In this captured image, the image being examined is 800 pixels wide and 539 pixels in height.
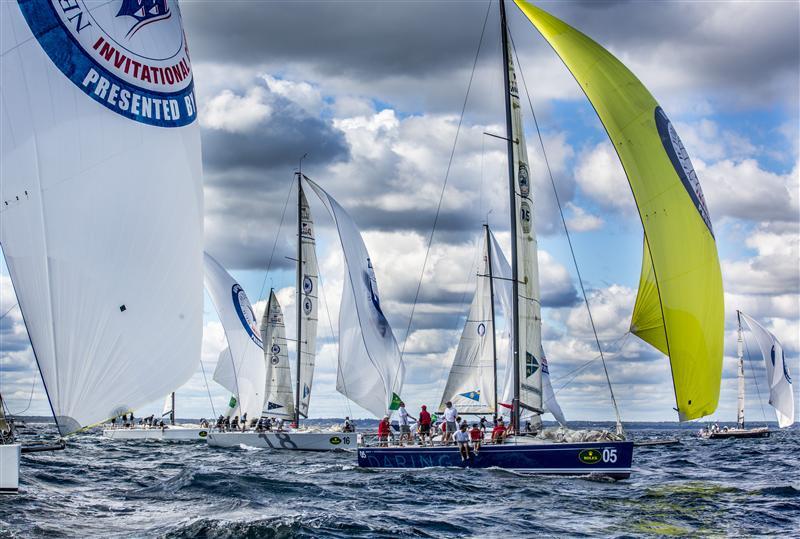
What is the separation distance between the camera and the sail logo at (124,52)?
13.9m

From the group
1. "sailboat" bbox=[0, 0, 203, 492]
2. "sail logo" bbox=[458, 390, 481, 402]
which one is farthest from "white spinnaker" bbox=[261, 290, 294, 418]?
"sailboat" bbox=[0, 0, 203, 492]

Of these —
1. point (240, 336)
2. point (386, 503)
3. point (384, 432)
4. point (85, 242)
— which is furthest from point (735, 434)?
point (85, 242)

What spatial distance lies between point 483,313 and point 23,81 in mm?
35344

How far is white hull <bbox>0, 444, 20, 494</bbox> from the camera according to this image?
18.4 m

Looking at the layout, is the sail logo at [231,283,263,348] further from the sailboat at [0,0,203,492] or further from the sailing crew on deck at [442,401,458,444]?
the sailboat at [0,0,203,492]

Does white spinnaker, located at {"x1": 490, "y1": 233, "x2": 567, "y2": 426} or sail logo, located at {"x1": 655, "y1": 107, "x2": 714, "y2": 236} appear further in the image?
white spinnaker, located at {"x1": 490, "y1": 233, "x2": 567, "y2": 426}

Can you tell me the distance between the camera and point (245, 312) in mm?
54344

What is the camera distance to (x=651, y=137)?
77.5 feet

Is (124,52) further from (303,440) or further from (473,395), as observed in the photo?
(473,395)

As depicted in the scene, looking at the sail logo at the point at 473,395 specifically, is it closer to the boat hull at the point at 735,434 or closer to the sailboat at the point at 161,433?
the sailboat at the point at 161,433

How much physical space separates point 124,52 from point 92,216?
2638 mm

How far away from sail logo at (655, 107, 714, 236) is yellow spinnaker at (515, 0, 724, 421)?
2 cm

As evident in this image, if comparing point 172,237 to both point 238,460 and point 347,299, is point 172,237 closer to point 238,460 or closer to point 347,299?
point 238,460

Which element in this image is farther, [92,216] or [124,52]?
[124,52]
